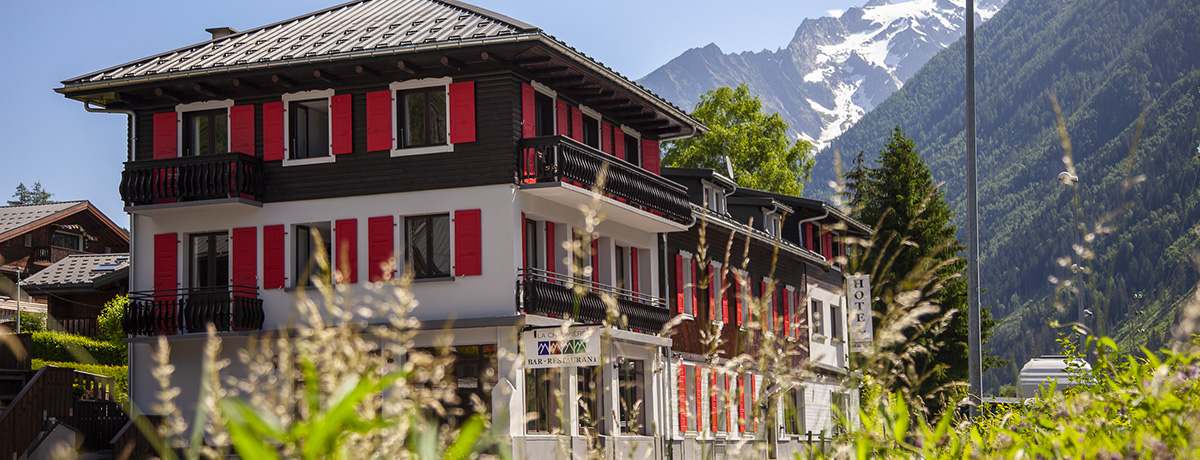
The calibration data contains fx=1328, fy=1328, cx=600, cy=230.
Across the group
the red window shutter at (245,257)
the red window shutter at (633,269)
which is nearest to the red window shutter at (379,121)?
the red window shutter at (245,257)

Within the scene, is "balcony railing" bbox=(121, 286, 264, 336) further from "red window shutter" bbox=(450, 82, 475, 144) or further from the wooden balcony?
"red window shutter" bbox=(450, 82, 475, 144)

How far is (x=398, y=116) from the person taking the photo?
23156mm

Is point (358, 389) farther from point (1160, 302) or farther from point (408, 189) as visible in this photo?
point (408, 189)

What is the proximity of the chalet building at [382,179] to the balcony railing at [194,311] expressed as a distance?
4 centimetres

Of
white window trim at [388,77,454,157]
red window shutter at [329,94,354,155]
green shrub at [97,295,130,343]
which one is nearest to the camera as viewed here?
white window trim at [388,77,454,157]

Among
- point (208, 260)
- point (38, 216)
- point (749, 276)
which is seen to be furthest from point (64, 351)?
point (38, 216)

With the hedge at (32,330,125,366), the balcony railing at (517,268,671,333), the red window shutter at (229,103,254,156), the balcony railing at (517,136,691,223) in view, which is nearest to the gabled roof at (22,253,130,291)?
the hedge at (32,330,125,366)

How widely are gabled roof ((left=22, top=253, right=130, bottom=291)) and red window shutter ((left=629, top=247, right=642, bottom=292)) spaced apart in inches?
791

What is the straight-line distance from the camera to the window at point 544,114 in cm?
2383

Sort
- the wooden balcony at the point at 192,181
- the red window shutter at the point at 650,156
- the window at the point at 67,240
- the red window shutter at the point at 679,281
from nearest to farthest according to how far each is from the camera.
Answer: the wooden balcony at the point at 192,181
the red window shutter at the point at 650,156
the red window shutter at the point at 679,281
the window at the point at 67,240

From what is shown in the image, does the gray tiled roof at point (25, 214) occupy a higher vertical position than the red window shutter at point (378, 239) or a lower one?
higher

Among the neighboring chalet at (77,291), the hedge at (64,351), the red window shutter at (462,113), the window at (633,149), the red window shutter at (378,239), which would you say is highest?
the window at (633,149)

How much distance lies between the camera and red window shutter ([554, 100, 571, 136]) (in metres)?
24.2

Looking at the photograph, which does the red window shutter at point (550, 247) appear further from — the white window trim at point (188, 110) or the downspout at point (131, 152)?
the downspout at point (131, 152)
